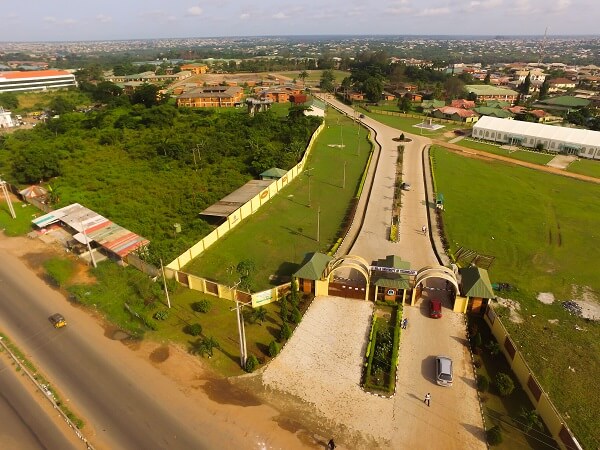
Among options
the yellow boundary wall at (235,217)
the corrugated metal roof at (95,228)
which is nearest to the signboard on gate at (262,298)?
the yellow boundary wall at (235,217)

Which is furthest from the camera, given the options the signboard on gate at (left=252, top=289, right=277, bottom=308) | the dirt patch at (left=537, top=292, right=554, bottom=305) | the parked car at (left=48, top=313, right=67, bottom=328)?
the dirt patch at (left=537, top=292, right=554, bottom=305)

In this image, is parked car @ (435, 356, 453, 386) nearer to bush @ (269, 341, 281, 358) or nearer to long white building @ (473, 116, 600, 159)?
Answer: bush @ (269, 341, 281, 358)

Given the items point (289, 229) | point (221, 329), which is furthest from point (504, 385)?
point (289, 229)

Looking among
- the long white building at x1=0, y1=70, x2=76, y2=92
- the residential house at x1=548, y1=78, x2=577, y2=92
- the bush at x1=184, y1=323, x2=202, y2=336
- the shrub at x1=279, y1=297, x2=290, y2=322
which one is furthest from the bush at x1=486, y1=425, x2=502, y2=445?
the long white building at x1=0, y1=70, x2=76, y2=92

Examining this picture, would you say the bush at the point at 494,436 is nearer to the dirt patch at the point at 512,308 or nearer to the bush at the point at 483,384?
the bush at the point at 483,384

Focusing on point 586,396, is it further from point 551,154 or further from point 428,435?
point 551,154

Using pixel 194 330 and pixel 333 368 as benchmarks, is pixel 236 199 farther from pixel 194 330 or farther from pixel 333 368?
pixel 333 368
